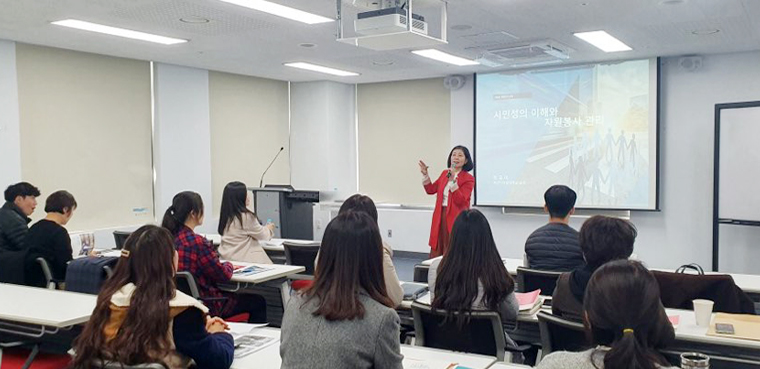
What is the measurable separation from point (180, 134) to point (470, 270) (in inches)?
230

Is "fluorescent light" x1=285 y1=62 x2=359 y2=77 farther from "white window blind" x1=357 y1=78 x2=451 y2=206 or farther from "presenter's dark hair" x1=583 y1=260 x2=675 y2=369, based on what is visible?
"presenter's dark hair" x1=583 y1=260 x2=675 y2=369

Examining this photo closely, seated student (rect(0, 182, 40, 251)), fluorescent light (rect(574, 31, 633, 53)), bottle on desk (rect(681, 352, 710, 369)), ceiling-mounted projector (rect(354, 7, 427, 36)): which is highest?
fluorescent light (rect(574, 31, 633, 53))

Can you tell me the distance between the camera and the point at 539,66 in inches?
313

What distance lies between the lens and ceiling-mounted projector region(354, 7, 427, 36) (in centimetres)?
396

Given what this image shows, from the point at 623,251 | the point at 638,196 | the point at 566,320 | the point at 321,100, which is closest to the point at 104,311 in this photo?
the point at 566,320

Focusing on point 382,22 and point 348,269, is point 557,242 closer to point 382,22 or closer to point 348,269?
point 382,22

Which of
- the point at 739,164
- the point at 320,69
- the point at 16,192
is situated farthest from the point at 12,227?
the point at 739,164

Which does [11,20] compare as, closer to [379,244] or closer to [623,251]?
[379,244]

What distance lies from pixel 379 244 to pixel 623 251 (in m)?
1.33

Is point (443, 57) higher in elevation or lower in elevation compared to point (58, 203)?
higher

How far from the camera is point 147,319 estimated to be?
2.11 m

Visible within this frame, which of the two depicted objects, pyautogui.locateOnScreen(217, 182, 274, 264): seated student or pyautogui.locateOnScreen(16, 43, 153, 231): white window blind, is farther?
pyautogui.locateOnScreen(16, 43, 153, 231): white window blind

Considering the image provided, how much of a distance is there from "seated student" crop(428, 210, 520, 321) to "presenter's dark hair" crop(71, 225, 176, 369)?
1191 millimetres

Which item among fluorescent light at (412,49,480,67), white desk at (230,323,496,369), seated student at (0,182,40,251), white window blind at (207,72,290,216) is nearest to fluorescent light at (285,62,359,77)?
white window blind at (207,72,290,216)
